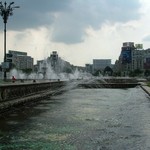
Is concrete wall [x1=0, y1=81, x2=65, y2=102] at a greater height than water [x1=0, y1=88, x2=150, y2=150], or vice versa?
concrete wall [x1=0, y1=81, x2=65, y2=102]

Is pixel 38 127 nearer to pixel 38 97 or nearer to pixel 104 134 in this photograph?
pixel 104 134

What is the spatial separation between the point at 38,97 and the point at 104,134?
16.7 m

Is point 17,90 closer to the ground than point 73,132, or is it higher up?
higher up

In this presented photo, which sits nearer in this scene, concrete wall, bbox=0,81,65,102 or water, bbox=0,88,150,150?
water, bbox=0,88,150,150

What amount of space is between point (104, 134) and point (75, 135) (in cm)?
95

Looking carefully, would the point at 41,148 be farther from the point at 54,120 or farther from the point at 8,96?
the point at 8,96

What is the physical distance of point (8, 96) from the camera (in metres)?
21.7

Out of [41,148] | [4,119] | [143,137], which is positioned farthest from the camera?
[4,119]

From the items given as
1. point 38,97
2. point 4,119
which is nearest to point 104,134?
point 4,119

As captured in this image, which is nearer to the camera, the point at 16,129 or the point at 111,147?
the point at 111,147

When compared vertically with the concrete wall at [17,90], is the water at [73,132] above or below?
below

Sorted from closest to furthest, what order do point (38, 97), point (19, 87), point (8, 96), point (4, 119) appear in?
point (4, 119)
point (8, 96)
point (19, 87)
point (38, 97)

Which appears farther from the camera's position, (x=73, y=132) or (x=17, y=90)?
(x=17, y=90)

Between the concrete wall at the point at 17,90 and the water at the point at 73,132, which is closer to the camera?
the water at the point at 73,132
